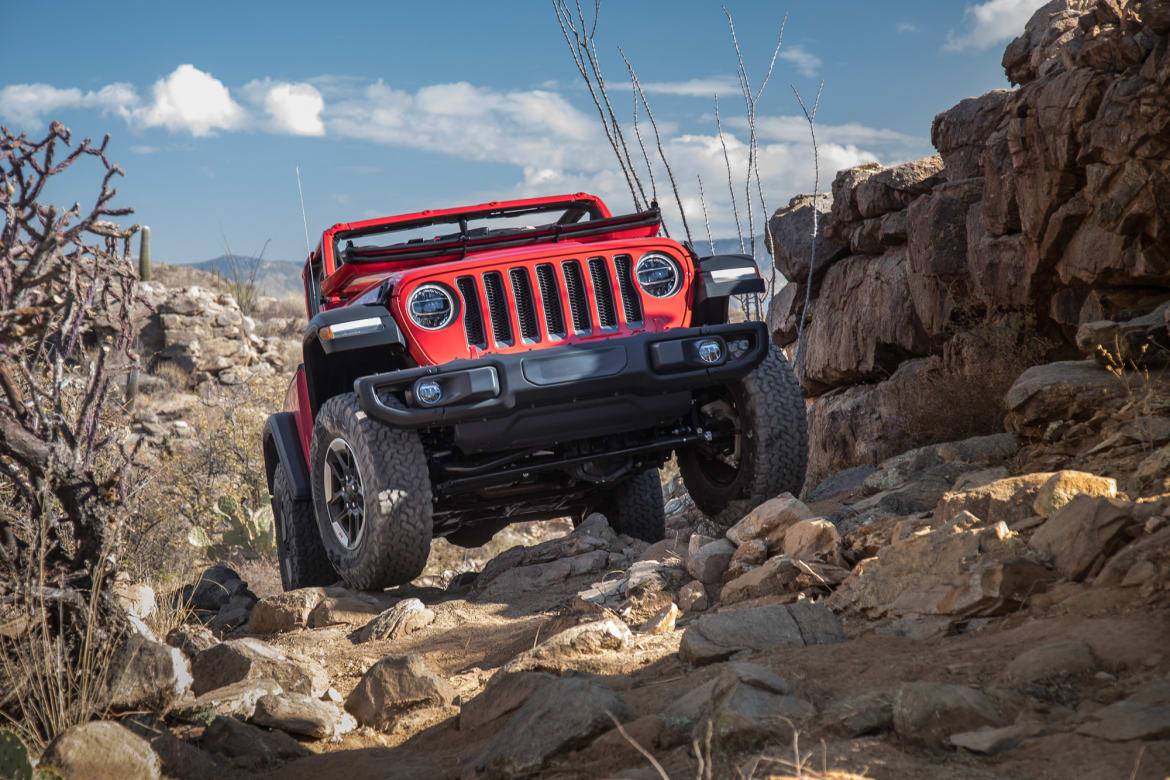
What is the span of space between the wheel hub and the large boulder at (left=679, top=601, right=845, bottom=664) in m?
2.34

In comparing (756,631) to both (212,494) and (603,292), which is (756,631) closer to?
(603,292)

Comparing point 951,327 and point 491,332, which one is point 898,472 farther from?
point 951,327

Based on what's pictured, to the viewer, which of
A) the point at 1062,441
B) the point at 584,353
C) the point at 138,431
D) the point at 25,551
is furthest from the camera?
the point at 138,431

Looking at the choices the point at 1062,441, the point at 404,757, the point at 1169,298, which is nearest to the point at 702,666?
the point at 404,757

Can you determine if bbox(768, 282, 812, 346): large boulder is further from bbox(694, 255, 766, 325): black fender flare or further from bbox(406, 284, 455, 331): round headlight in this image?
bbox(406, 284, 455, 331): round headlight

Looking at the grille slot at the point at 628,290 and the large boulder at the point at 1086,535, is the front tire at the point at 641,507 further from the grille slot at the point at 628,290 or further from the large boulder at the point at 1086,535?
the large boulder at the point at 1086,535

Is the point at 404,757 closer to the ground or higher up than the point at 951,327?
closer to the ground

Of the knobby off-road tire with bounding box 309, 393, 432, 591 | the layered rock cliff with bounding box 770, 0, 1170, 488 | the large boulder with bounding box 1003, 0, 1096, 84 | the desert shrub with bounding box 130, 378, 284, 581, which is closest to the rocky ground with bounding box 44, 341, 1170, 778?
the knobby off-road tire with bounding box 309, 393, 432, 591

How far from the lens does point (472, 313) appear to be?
5.97m

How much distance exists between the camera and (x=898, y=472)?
6887mm

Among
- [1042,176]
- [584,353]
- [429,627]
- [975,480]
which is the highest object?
[1042,176]

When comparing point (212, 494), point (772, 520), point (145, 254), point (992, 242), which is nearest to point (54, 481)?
point (772, 520)

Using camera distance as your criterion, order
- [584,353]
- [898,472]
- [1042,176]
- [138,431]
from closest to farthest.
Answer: [584,353], [898,472], [1042,176], [138,431]

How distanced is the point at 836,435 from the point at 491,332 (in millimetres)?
6169
